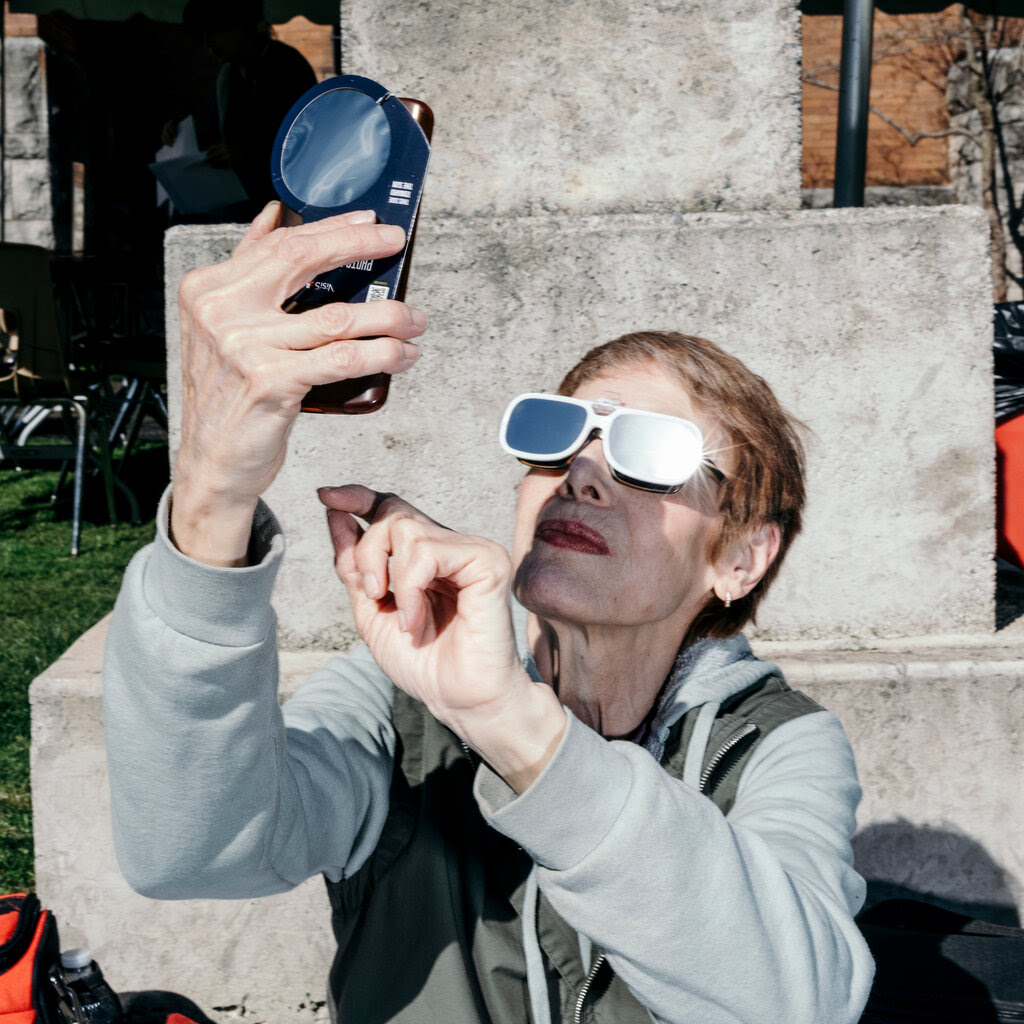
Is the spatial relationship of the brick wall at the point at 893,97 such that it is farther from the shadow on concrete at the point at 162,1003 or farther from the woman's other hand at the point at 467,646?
the woman's other hand at the point at 467,646

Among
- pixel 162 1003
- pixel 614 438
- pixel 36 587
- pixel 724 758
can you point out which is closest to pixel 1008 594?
pixel 724 758

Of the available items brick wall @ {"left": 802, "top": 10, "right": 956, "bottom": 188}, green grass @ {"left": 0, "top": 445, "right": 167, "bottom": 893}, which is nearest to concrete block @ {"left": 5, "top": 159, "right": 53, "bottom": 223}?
green grass @ {"left": 0, "top": 445, "right": 167, "bottom": 893}

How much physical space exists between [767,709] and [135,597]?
3.24ft

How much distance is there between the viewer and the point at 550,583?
1607 mm

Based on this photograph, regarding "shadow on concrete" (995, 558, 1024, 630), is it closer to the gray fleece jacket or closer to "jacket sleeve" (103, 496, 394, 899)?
the gray fleece jacket

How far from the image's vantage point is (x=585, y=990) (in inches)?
57.7

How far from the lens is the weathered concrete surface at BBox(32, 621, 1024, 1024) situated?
2381 millimetres

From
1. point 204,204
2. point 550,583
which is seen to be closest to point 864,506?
point 550,583

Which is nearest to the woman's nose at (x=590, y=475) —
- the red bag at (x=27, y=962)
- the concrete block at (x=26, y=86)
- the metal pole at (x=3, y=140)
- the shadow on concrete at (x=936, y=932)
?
the shadow on concrete at (x=936, y=932)

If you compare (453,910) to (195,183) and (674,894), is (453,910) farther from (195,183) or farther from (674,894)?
(195,183)

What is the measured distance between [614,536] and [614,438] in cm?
15

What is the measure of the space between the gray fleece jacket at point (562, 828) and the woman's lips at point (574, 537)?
0.44m

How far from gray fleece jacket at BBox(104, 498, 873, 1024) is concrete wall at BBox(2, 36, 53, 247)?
11641 millimetres

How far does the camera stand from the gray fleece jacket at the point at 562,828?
3.75ft
